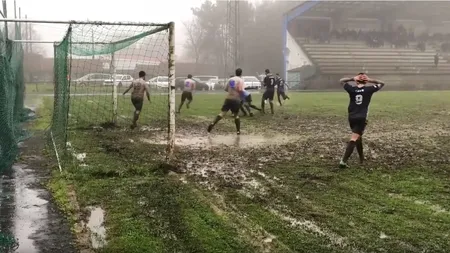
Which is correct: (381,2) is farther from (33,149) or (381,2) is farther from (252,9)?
(33,149)

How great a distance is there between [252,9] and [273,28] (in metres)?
6.81

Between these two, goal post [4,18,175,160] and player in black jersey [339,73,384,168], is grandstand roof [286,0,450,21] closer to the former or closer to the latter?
goal post [4,18,175,160]

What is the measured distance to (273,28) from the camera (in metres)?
70.2

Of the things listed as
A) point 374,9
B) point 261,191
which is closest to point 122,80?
point 261,191

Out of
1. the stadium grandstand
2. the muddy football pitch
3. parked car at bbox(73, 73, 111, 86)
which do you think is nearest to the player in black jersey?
the muddy football pitch

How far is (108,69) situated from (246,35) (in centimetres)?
5697

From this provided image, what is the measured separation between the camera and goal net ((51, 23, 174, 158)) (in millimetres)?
9445

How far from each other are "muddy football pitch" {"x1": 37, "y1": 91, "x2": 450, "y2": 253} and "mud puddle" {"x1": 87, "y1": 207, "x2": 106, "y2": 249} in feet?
0.24

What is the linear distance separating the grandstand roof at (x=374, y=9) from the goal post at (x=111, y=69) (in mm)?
35957

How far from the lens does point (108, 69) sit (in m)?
15.3

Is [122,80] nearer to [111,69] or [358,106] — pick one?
[111,69]

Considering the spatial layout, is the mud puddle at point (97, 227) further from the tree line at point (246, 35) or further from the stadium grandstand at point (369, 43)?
the tree line at point (246, 35)

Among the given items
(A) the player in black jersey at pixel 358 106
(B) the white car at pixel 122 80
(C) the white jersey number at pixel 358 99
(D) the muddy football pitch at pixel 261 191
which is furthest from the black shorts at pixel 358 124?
(B) the white car at pixel 122 80

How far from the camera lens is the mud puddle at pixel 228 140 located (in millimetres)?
11484
